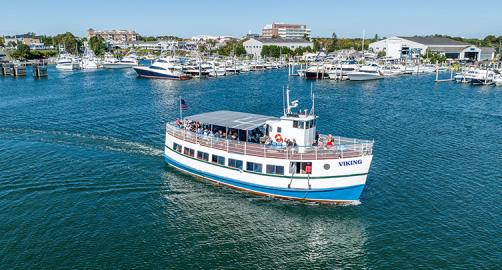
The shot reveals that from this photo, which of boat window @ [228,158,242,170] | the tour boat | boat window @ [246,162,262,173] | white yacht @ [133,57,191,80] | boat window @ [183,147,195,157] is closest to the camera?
the tour boat

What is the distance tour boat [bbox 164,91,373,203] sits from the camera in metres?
→ 34.6

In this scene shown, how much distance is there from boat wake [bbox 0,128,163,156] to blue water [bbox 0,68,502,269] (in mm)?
156

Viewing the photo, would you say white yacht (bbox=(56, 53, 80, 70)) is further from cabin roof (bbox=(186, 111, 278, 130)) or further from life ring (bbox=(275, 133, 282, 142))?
life ring (bbox=(275, 133, 282, 142))

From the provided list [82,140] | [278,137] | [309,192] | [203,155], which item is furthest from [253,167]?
[82,140]

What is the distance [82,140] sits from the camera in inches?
2163

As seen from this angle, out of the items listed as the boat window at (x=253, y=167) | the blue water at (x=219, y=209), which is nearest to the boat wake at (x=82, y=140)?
the blue water at (x=219, y=209)

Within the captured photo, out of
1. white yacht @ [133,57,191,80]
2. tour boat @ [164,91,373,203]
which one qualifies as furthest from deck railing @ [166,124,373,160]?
white yacht @ [133,57,191,80]

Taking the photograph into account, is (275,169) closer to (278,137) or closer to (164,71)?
(278,137)

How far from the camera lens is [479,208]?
3588 centimetres

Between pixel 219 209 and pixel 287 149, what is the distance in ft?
27.5

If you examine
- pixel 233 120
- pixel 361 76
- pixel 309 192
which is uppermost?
pixel 361 76

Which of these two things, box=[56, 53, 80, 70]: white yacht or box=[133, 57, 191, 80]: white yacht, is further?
box=[56, 53, 80, 70]: white yacht

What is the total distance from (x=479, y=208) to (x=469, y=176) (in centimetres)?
869

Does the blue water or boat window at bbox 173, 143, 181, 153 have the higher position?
boat window at bbox 173, 143, 181, 153
